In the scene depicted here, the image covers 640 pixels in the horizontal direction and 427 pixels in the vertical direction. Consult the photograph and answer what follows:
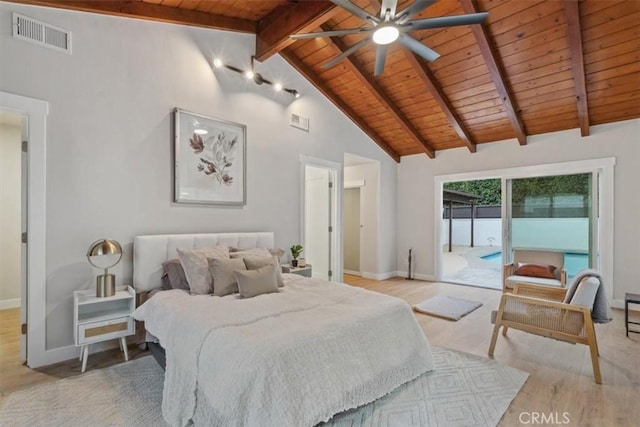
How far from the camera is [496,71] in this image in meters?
3.92

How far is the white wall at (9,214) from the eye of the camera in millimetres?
4238

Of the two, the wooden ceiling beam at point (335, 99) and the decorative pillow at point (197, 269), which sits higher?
the wooden ceiling beam at point (335, 99)

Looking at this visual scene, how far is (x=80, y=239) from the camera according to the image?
2906mm

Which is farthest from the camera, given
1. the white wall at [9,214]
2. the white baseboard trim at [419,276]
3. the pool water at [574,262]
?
the white baseboard trim at [419,276]

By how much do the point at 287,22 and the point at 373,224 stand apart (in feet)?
13.5

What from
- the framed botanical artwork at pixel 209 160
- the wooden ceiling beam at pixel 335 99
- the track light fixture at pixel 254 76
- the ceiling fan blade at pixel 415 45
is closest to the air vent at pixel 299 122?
the track light fixture at pixel 254 76

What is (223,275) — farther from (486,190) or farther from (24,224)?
(486,190)

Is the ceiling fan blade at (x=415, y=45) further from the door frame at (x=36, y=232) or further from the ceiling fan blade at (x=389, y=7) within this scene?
the door frame at (x=36, y=232)

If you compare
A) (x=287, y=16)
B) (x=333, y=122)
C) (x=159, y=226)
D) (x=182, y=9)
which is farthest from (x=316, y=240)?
(x=182, y=9)

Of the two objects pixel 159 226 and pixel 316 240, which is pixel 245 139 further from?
pixel 316 240

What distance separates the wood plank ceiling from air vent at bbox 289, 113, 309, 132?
27.1 inches

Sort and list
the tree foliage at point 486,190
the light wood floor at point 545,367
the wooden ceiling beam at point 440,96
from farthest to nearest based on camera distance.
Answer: the tree foliage at point 486,190, the wooden ceiling beam at point 440,96, the light wood floor at point 545,367

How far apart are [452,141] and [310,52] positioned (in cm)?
315

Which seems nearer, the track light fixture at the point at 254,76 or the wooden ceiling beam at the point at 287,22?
the wooden ceiling beam at the point at 287,22
